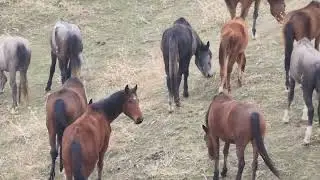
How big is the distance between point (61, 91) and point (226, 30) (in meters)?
3.36

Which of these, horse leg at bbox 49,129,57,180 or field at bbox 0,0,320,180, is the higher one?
horse leg at bbox 49,129,57,180

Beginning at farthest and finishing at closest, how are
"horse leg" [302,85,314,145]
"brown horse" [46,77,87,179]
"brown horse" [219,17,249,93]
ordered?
"brown horse" [219,17,249,93], "horse leg" [302,85,314,145], "brown horse" [46,77,87,179]

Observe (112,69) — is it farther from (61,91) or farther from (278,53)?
(61,91)

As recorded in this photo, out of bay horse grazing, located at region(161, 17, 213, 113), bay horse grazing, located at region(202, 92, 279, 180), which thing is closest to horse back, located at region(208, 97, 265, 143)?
bay horse grazing, located at region(202, 92, 279, 180)

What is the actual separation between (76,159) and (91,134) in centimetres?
45

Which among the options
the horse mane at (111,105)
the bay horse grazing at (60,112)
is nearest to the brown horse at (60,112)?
the bay horse grazing at (60,112)

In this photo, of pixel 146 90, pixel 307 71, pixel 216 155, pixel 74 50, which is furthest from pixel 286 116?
pixel 74 50

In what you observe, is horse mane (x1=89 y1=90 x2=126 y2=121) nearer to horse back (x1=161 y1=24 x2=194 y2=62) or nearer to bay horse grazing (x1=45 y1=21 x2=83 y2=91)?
horse back (x1=161 y1=24 x2=194 y2=62)

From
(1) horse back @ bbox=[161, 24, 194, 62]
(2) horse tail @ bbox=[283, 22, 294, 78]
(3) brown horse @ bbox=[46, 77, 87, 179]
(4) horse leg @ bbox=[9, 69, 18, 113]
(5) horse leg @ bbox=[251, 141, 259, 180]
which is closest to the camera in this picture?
(5) horse leg @ bbox=[251, 141, 259, 180]

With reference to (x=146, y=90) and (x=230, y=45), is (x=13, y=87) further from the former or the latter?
(x=230, y=45)

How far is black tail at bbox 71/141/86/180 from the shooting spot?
700 centimetres

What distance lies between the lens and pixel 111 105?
26.8 feet

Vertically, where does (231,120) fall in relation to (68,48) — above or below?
above

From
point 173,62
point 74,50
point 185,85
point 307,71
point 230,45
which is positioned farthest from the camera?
point 74,50
